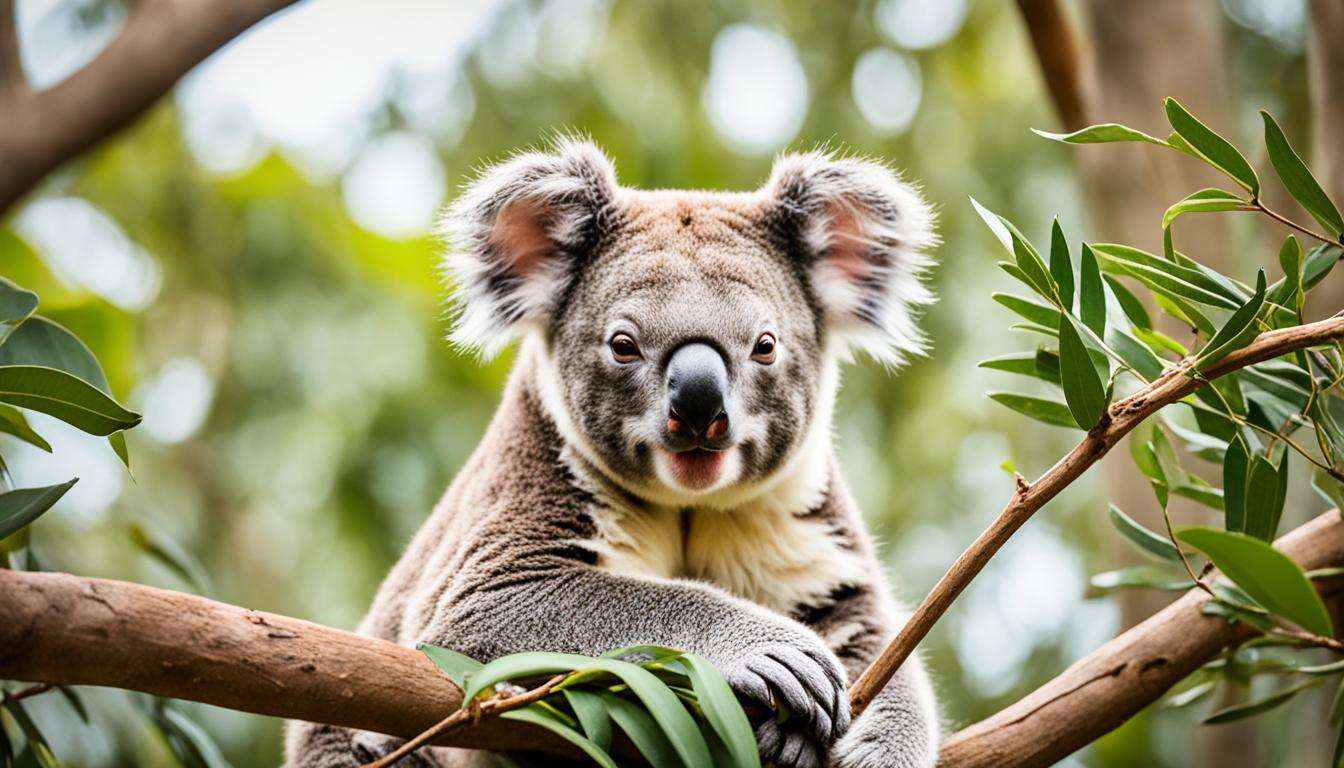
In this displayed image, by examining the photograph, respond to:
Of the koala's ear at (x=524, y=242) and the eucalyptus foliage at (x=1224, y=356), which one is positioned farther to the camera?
the koala's ear at (x=524, y=242)

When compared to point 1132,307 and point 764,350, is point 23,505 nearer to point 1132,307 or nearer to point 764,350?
point 764,350

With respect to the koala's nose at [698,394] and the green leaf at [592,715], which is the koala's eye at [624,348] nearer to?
the koala's nose at [698,394]

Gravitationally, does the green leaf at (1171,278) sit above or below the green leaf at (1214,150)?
below

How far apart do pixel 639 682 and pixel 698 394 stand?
2.50 feet

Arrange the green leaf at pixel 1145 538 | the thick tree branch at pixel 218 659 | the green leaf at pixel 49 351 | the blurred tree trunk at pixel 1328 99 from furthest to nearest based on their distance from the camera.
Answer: the blurred tree trunk at pixel 1328 99
the green leaf at pixel 1145 538
the green leaf at pixel 49 351
the thick tree branch at pixel 218 659

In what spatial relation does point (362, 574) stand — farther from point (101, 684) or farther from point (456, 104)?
point (101, 684)

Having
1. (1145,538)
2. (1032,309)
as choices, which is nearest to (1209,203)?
(1032,309)

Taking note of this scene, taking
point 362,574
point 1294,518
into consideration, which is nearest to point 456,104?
point 362,574

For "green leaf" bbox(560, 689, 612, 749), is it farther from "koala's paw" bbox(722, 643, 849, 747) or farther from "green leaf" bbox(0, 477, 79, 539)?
"green leaf" bbox(0, 477, 79, 539)

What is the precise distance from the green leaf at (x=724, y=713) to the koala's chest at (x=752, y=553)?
0.94 m

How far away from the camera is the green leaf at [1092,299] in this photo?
69.5 inches

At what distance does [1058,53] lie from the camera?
3.89m

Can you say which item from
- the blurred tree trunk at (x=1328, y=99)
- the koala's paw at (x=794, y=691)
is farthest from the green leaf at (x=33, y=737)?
the blurred tree trunk at (x=1328, y=99)

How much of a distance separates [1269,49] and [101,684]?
18.9ft
